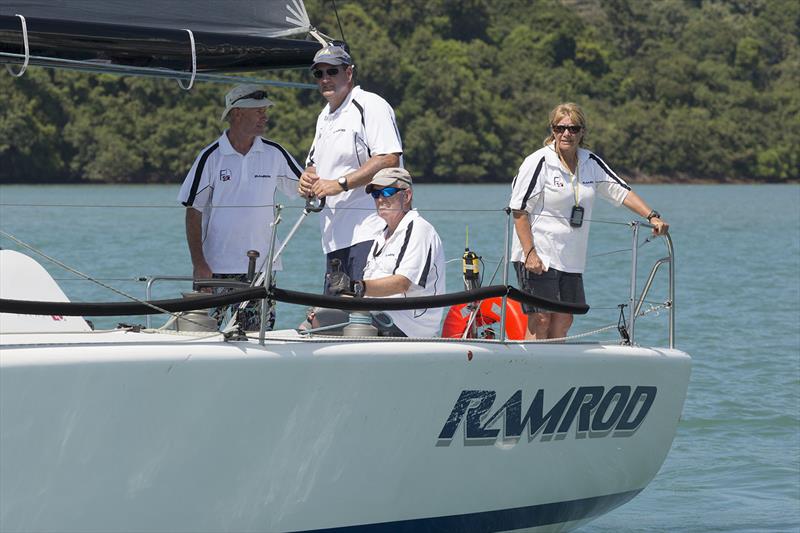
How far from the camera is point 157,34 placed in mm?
5164

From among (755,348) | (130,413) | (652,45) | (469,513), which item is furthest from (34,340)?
(652,45)

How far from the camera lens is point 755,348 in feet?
43.2

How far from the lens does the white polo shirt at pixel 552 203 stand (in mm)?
5789

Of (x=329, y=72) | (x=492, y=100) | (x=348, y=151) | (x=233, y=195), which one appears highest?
(x=329, y=72)

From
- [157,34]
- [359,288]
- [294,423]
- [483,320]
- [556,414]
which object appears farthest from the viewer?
[483,320]

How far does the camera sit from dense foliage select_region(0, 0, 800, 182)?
46688mm

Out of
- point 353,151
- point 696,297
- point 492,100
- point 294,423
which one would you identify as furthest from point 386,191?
point 492,100

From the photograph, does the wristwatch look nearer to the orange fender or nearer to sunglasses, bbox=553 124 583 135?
the orange fender

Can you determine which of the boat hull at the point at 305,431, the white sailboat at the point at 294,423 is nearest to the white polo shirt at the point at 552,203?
the white sailboat at the point at 294,423

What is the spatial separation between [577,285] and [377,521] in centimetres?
154

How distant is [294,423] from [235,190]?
1.37 m

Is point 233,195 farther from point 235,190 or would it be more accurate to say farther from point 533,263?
point 533,263

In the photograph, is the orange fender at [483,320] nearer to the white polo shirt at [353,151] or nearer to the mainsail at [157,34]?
the white polo shirt at [353,151]

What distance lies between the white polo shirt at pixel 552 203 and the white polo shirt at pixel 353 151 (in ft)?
2.24
